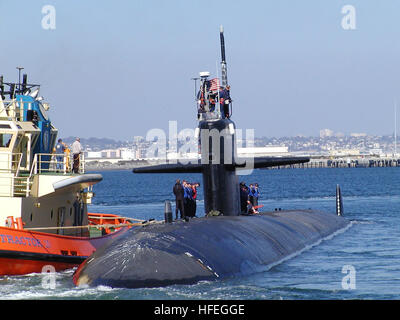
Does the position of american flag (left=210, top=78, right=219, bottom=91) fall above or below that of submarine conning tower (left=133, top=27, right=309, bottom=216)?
above

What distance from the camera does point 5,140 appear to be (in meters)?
21.8

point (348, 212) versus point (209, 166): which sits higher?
point (209, 166)

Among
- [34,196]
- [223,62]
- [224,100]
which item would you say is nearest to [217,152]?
[224,100]

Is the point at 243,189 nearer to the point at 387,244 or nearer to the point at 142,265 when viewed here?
the point at 387,244

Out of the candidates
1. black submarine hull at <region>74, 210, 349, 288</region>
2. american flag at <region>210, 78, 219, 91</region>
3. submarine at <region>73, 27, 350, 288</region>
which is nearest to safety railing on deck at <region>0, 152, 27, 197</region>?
submarine at <region>73, 27, 350, 288</region>

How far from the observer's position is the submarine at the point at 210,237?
15.7 metres

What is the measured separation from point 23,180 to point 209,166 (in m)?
5.23

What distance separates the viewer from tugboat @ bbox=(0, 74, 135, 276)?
1942cm

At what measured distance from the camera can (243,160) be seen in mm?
21562

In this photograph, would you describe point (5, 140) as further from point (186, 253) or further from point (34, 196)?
point (186, 253)

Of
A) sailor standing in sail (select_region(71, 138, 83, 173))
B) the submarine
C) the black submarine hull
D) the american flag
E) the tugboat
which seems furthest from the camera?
sailor standing in sail (select_region(71, 138, 83, 173))

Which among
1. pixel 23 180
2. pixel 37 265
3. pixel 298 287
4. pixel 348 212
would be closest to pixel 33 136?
pixel 23 180

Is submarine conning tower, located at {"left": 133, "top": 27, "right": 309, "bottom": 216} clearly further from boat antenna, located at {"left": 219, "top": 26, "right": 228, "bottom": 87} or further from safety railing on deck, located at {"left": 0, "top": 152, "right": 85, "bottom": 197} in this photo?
safety railing on deck, located at {"left": 0, "top": 152, "right": 85, "bottom": 197}

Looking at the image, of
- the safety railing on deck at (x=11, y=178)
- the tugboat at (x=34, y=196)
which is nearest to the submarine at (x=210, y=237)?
the tugboat at (x=34, y=196)
